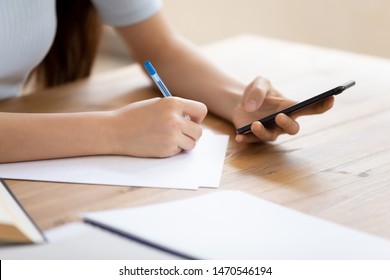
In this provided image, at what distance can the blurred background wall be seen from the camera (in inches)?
93.7

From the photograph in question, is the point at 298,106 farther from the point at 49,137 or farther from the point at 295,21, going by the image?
the point at 295,21

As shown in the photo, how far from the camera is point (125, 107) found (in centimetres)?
100

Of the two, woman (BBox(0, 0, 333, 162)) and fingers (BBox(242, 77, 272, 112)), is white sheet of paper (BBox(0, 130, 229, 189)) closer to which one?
woman (BBox(0, 0, 333, 162))

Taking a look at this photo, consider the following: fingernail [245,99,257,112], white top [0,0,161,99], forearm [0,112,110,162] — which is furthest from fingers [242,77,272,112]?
white top [0,0,161,99]

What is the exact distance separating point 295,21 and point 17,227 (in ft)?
6.86

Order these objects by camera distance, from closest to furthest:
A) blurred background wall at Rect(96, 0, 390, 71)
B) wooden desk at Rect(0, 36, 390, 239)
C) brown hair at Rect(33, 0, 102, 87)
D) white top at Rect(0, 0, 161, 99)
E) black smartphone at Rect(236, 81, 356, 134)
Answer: wooden desk at Rect(0, 36, 390, 239) < black smartphone at Rect(236, 81, 356, 134) < white top at Rect(0, 0, 161, 99) < brown hair at Rect(33, 0, 102, 87) < blurred background wall at Rect(96, 0, 390, 71)

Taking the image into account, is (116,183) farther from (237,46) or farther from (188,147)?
(237,46)

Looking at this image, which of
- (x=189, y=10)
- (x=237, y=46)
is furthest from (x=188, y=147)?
(x=189, y=10)

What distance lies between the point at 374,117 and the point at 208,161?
0.35 metres

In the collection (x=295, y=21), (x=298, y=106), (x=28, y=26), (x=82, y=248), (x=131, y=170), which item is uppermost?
(x=295, y=21)

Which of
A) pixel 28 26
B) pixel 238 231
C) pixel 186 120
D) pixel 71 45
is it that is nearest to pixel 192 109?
pixel 186 120

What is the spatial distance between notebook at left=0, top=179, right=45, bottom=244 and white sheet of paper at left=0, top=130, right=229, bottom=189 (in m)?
0.11

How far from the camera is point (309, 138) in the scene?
1.05 metres

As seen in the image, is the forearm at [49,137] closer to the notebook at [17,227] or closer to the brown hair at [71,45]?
the notebook at [17,227]
